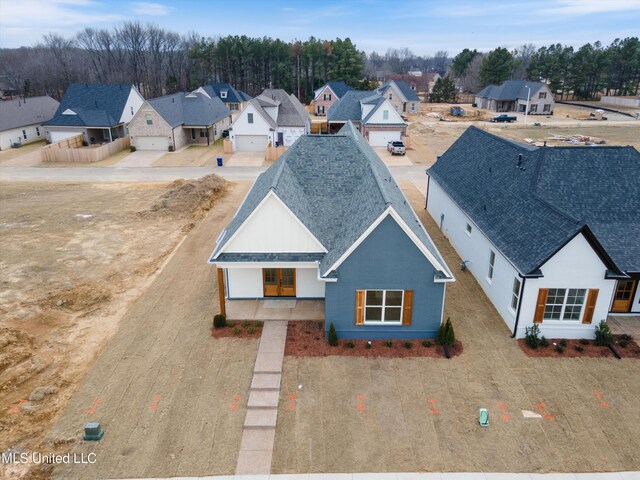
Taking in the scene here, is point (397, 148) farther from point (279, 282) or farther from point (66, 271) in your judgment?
point (66, 271)

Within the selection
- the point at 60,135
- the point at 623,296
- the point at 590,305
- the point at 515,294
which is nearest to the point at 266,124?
the point at 60,135

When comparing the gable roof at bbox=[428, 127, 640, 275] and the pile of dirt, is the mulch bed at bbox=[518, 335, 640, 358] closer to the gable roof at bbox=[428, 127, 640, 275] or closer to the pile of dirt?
the gable roof at bbox=[428, 127, 640, 275]

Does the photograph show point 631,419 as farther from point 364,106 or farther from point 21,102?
point 21,102

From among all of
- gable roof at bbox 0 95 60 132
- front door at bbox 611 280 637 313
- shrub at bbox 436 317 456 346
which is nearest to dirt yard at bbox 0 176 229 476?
shrub at bbox 436 317 456 346

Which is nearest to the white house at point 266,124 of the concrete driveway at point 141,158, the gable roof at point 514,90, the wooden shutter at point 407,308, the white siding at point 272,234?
the concrete driveway at point 141,158

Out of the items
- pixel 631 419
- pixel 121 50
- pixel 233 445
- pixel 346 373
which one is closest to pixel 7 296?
pixel 233 445

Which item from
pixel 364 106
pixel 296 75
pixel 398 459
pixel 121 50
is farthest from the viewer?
pixel 121 50

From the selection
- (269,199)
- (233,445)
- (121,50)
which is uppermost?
(121,50)
